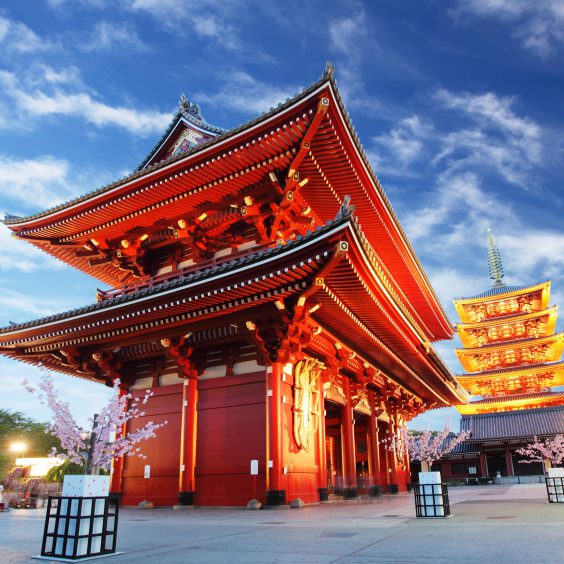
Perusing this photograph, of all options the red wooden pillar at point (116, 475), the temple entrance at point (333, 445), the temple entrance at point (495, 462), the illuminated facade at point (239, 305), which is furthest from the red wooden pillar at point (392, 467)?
the temple entrance at point (495, 462)

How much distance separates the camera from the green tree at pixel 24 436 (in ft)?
200

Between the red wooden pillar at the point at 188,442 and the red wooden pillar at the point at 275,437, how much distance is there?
3141 mm

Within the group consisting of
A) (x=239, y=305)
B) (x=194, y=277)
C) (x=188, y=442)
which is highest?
(x=194, y=277)

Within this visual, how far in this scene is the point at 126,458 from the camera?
18641 millimetres

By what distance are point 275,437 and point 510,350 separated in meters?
46.4

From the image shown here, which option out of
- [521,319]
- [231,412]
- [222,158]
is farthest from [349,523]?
[521,319]

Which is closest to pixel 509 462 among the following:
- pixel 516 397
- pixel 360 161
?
pixel 516 397

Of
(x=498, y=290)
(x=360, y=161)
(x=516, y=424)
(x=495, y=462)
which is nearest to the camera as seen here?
(x=360, y=161)

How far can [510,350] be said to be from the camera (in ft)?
176

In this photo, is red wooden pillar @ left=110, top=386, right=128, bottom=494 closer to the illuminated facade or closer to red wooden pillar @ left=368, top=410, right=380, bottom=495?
the illuminated facade

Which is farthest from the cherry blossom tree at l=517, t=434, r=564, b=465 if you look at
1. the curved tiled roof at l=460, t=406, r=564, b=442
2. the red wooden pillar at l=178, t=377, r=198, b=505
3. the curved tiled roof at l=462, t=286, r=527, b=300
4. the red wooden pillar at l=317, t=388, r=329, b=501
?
the red wooden pillar at l=178, t=377, r=198, b=505

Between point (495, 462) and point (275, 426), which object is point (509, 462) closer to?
point (495, 462)

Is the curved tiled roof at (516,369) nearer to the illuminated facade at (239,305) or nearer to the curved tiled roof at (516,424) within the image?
the curved tiled roof at (516,424)

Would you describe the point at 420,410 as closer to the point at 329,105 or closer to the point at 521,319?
the point at 329,105
